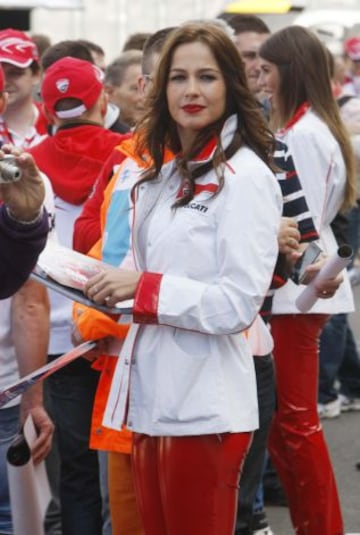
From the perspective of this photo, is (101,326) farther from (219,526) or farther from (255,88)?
(255,88)

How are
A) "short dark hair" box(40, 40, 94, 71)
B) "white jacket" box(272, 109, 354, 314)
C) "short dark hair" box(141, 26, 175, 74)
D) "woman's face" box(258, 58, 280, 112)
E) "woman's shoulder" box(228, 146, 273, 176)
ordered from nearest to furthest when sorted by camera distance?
"woman's shoulder" box(228, 146, 273, 176) → "short dark hair" box(141, 26, 175, 74) → "white jacket" box(272, 109, 354, 314) → "woman's face" box(258, 58, 280, 112) → "short dark hair" box(40, 40, 94, 71)

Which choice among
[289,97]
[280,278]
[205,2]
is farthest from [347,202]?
[205,2]

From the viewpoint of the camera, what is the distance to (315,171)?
4.89 meters

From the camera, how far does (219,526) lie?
3.44 m

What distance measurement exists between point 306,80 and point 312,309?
2.83ft

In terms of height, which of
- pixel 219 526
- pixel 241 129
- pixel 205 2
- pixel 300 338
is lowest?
pixel 205 2

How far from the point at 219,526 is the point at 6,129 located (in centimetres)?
300

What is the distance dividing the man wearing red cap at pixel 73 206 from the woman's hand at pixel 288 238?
96 cm

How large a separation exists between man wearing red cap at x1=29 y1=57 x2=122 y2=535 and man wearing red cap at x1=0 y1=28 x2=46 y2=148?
0.85 meters

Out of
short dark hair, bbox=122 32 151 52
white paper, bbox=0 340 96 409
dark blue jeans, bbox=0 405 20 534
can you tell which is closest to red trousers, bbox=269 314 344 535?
dark blue jeans, bbox=0 405 20 534

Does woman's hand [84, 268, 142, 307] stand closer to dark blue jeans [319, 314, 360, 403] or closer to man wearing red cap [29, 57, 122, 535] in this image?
man wearing red cap [29, 57, 122, 535]

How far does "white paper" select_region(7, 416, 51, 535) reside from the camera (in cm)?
339

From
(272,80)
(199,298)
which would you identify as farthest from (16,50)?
(199,298)

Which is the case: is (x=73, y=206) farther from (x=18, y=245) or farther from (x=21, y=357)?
(x=18, y=245)
